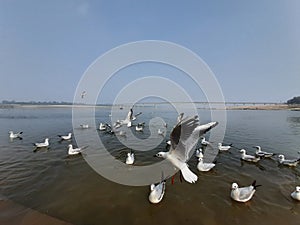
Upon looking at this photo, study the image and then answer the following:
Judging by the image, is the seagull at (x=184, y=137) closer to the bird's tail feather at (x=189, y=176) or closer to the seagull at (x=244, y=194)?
the bird's tail feather at (x=189, y=176)

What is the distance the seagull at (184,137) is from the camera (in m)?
5.16

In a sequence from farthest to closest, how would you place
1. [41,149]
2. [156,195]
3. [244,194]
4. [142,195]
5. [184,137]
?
[41,149] → [142,195] → [244,194] → [156,195] → [184,137]

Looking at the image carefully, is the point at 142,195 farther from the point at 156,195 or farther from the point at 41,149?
the point at 41,149

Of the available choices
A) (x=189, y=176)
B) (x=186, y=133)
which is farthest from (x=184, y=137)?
(x=189, y=176)

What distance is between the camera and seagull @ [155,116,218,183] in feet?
16.9

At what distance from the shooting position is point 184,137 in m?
5.62

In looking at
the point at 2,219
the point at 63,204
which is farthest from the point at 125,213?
the point at 2,219

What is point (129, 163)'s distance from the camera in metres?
9.80

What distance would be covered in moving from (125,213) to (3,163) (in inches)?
294

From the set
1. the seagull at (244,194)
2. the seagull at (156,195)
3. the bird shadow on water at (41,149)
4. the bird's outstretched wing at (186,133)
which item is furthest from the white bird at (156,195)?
the bird shadow on water at (41,149)

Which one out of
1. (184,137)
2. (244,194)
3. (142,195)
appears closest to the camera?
(184,137)

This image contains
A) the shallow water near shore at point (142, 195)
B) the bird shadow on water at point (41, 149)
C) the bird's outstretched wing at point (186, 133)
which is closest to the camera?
the bird's outstretched wing at point (186, 133)

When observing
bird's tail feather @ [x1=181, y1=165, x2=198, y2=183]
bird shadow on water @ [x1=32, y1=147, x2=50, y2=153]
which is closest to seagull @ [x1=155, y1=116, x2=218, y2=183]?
bird's tail feather @ [x1=181, y1=165, x2=198, y2=183]

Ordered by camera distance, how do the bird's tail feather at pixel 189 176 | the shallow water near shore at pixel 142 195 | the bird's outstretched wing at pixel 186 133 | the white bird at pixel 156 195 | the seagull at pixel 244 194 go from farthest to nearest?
the seagull at pixel 244 194
the white bird at pixel 156 195
the bird's tail feather at pixel 189 176
the shallow water near shore at pixel 142 195
the bird's outstretched wing at pixel 186 133
